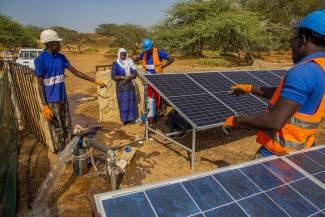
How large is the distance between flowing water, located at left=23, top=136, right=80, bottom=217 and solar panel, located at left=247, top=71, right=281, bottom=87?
15.7 ft

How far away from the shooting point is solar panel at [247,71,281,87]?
6393 mm

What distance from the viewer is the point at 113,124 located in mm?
7301

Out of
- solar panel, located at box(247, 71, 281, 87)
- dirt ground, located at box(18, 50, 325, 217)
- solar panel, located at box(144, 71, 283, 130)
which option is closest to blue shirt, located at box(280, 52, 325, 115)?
solar panel, located at box(144, 71, 283, 130)

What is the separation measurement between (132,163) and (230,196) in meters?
3.66

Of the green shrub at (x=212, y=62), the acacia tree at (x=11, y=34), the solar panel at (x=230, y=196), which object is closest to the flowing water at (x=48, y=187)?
the solar panel at (x=230, y=196)

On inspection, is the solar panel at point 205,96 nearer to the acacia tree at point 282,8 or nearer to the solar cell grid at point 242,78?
the solar cell grid at point 242,78

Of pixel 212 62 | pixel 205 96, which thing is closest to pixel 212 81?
pixel 205 96

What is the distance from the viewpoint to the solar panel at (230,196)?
1.45 meters

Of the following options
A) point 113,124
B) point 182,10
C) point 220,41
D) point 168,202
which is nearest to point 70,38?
point 182,10

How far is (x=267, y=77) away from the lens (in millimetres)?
6727

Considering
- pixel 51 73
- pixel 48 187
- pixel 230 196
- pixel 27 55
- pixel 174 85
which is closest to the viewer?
pixel 230 196

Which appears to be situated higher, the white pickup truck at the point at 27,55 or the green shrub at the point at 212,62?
the white pickup truck at the point at 27,55

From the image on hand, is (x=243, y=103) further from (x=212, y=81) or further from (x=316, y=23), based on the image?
(x=316, y=23)

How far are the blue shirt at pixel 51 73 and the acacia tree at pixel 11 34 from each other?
97.1ft
